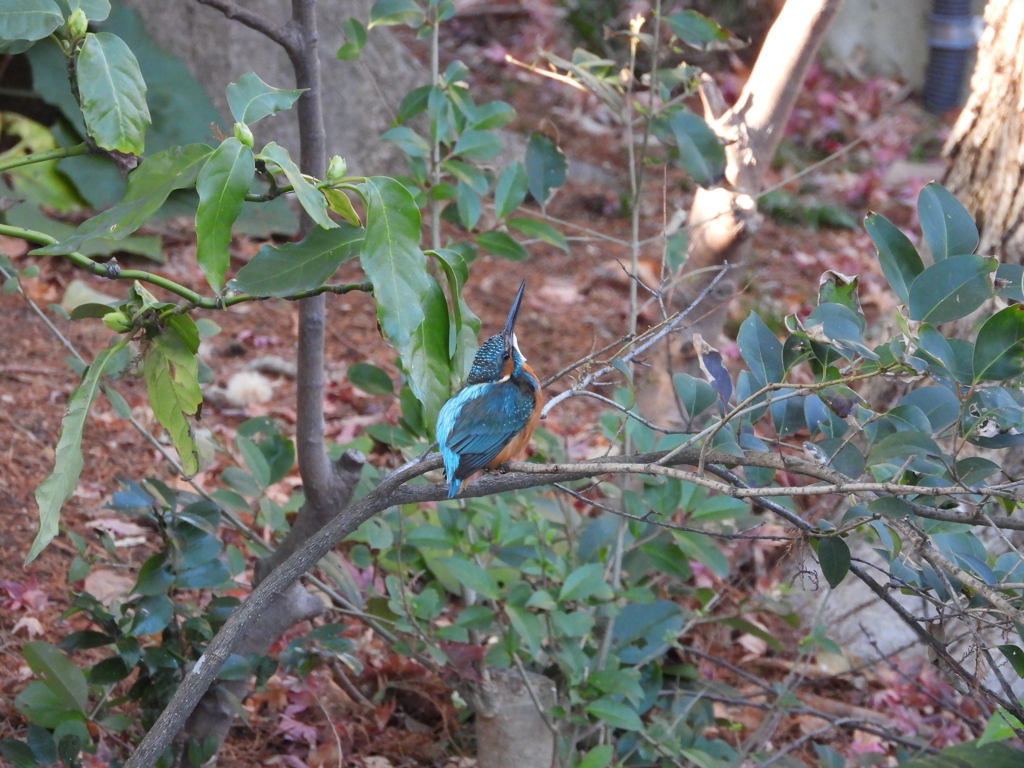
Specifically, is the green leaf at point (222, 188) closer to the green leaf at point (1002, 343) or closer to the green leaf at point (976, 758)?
the green leaf at point (1002, 343)

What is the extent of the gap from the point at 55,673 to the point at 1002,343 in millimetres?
1863

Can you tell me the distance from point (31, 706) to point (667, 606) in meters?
1.49

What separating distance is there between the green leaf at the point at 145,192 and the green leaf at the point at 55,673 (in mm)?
1038

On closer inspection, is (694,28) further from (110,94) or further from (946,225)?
(110,94)

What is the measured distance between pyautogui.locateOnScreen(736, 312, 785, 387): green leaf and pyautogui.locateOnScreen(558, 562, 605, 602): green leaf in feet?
2.43

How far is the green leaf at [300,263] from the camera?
4.57ft

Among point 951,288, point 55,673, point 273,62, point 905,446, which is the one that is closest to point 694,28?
point 951,288

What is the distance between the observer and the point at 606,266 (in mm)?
5090

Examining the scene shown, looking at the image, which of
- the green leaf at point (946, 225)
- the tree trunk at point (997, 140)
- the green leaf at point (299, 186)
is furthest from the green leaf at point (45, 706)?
the tree trunk at point (997, 140)

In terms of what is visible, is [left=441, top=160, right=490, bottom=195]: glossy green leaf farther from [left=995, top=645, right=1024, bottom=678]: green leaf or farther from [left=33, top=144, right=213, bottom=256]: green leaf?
[left=995, top=645, right=1024, bottom=678]: green leaf

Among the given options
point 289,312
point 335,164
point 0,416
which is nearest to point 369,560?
point 335,164

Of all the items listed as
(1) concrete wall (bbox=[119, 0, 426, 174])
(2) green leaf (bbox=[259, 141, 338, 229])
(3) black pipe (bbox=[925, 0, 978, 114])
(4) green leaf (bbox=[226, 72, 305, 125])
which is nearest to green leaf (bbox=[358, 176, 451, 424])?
(2) green leaf (bbox=[259, 141, 338, 229])

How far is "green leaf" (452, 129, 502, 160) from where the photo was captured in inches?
94.6

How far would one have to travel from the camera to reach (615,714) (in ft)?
6.87
